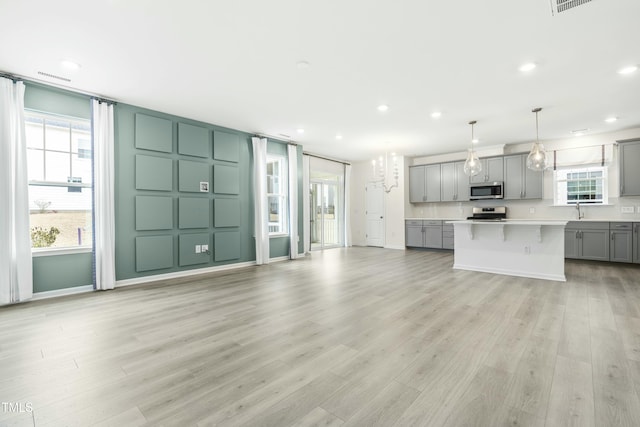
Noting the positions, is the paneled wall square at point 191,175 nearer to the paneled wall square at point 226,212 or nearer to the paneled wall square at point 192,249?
the paneled wall square at point 226,212

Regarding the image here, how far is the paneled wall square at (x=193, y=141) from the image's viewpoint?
539 cm

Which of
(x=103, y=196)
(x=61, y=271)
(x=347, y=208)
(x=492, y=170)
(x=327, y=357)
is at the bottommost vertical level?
(x=327, y=357)

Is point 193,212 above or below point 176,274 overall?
above

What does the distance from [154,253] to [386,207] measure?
271 inches

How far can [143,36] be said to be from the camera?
2912mm

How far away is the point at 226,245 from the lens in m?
6.09

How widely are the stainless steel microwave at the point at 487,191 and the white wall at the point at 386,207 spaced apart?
6.31 feet

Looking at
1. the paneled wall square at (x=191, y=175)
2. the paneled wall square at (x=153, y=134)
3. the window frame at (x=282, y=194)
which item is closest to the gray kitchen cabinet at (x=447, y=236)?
the window frame at (x=282, y=194)

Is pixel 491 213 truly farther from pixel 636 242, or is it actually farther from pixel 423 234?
pixel 636 242

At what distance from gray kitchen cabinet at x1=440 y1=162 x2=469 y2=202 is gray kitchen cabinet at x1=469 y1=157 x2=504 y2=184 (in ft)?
1.33

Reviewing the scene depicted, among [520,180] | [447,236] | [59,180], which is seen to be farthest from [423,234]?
[59,180]

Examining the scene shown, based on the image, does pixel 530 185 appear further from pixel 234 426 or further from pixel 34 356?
pixel 34 356

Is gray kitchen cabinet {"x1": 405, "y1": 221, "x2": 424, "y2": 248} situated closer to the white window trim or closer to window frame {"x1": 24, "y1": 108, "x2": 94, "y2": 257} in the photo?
the white window trim

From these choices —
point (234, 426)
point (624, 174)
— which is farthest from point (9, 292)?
point (624, 174)
